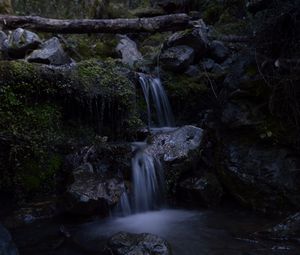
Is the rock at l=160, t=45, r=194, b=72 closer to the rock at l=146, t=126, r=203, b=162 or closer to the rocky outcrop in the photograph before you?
the rock at l=146, t=126, r=203, b=162

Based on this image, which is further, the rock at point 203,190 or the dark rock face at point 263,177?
the rock at point 203,190

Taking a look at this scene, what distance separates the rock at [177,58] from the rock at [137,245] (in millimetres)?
4838

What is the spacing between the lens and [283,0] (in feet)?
21.5

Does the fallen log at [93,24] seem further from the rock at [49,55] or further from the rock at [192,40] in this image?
the rock at [49,55]

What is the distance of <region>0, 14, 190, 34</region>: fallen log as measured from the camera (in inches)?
337

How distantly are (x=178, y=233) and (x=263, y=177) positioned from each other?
62.7 inches

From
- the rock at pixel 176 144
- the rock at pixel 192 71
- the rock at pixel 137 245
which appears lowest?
the rock at pixel 137 245

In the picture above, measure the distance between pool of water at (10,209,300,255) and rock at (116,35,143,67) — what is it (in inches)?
181

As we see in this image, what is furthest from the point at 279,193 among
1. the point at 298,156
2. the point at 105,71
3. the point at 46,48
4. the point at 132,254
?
the point at 46,48

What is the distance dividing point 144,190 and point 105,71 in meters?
2.34

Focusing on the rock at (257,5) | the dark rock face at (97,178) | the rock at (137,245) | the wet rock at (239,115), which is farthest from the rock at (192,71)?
the rock at (137,245)

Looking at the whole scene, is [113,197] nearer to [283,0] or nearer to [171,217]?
[171,217]

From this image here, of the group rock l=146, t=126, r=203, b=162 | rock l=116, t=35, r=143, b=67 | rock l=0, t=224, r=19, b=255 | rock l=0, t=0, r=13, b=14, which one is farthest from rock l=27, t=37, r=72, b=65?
rock l=0, t=224, r=19, b=255

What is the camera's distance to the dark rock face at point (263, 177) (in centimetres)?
594
